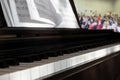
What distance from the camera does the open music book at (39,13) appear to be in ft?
4.09

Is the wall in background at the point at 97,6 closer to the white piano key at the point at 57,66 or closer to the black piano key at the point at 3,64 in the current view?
the white piano key at the point at 57,66

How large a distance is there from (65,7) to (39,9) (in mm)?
442

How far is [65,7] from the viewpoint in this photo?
1923 mm

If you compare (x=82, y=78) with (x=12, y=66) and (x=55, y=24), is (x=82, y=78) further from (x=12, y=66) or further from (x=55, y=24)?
A: (x=55, y=24)

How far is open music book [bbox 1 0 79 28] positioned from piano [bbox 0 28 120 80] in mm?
72

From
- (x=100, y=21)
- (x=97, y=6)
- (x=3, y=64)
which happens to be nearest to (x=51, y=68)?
(x=3, y=64)

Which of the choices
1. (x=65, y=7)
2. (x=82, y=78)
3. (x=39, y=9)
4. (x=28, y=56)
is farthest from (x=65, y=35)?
(x=28, y=56)

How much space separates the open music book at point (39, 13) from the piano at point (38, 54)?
0.24ft

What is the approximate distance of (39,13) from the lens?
149 centimetres

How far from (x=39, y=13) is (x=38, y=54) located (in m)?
0.46

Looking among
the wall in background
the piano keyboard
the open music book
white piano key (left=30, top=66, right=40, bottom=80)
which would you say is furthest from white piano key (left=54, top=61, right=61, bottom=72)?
the wall in background

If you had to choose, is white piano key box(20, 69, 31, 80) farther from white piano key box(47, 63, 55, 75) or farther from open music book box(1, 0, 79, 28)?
open music book box(1, 0, 79, 28)

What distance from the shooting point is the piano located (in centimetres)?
79

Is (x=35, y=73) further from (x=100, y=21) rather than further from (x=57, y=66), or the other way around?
(x=100, y=21)
